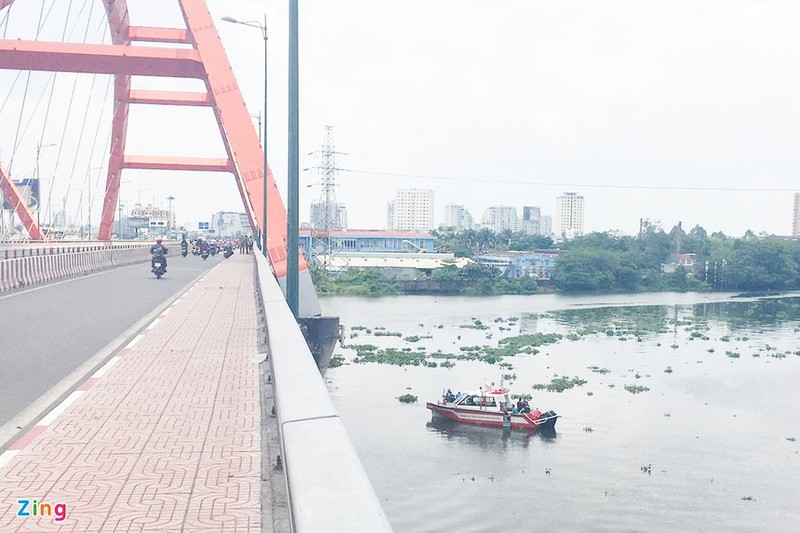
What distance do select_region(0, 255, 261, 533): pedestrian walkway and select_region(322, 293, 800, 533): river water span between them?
18.0 m

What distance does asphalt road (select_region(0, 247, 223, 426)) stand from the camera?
1059cm

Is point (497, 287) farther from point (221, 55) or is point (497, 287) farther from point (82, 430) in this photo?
point (82, 430)

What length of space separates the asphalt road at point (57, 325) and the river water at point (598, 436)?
11186mm

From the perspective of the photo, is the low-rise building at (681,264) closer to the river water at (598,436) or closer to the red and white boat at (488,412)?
the river water at (598,436)

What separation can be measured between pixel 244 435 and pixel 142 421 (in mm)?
1286

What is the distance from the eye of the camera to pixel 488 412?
4031cm

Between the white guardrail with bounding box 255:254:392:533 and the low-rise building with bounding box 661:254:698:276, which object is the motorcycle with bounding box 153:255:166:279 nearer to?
the white guardrail with bounding box 255:254:392:533

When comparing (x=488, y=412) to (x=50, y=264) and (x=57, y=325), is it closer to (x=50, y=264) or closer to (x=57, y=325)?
(x=50, y=264)

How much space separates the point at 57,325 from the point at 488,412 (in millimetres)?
26391

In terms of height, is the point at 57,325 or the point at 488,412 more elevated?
the point at 57,325

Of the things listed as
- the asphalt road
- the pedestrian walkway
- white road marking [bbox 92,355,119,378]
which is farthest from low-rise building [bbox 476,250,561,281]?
the pedestrian walkway

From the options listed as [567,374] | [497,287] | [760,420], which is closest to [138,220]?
[497,287]

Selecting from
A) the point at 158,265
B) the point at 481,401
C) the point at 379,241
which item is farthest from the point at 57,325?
the point at 379,241

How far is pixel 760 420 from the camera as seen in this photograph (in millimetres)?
42250
